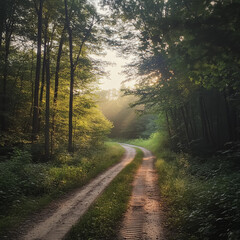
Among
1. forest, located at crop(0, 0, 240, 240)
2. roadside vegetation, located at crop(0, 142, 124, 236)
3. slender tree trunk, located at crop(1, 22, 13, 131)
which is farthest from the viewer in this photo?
slender tree trunk, located at crop(1, 22, 13, 131)

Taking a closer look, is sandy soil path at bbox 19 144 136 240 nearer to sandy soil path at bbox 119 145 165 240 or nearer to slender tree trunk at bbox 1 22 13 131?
sandy soil path at bbox 119 145 165 240

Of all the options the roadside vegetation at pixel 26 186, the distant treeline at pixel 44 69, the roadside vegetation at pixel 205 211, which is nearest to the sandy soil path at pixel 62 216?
the roadside vegetation at pixel 26 186

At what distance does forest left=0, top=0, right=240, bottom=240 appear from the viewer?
425cm

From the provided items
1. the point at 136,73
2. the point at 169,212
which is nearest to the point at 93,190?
the point at 169,212

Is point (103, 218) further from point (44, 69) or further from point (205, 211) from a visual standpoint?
point (44, 69)

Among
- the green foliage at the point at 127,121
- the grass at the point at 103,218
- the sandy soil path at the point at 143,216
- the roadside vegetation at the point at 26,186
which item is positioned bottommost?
the sandy soil path at the point at 143,216

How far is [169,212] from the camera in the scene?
6980mm

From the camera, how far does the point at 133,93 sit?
15656mm

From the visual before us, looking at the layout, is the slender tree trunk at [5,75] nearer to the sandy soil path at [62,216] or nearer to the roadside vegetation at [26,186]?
the roadside vegetation at [26,186]

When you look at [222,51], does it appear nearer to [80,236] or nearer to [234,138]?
[80,236]

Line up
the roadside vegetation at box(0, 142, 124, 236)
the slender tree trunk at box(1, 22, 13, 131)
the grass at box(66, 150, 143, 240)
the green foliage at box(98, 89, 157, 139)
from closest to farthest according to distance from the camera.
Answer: the grass at box(66, 150, 143, 240) < the roadside vegetation at box(0, 142, 124, 236) < the slender tree trunk at box(1, 22, 13, 131) < the green foliage at box(98, 89, 157, 139)

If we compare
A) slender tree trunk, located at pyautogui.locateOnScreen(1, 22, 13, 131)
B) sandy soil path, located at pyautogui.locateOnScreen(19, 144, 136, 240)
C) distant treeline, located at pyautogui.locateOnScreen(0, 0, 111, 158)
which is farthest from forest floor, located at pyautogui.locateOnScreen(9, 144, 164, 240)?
slender tree trunk, located at pyautogui.locateOnScreen(1, 22, 13, 131)

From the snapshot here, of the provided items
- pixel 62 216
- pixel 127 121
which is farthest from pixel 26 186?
pixel 127 121

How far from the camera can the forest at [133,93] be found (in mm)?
4250
